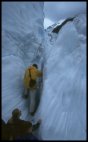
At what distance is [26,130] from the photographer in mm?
4887

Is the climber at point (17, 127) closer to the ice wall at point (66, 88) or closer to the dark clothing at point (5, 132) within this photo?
the dark clothing at point (5, 132)

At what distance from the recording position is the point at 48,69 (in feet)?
19.4

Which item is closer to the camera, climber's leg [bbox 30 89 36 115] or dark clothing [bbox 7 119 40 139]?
dark clothing [bbox 7 119 40 139]

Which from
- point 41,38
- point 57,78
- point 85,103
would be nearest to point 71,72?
point 57,78

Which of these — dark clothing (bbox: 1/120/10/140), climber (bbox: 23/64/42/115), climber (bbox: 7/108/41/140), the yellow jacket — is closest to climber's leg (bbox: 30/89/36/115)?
climber (bbox: 23/64/42/115)

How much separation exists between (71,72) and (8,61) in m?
1.29

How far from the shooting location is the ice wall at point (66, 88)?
5.13m

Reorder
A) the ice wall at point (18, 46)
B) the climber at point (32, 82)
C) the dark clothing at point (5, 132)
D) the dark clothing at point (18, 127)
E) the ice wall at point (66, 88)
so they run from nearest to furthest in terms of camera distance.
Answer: the dark clothing at point (5, 132)
the dark clothing at point (18, 127)
the ice wall at point (66, 88)
the climber at point (32, 82)
the ice wall at point (18, 46)

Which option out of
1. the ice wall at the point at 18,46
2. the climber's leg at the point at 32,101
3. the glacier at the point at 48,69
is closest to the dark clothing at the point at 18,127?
the glacier at the point at 48,69

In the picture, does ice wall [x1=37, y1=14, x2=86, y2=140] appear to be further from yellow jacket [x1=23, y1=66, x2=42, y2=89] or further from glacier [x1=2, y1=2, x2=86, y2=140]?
yellow jacket [x1=23, y1=66, x2=42, y2=89]

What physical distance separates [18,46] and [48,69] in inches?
38.0

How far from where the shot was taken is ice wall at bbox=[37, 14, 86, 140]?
16.8 ft

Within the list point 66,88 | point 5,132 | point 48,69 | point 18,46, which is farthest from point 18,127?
point 18,46

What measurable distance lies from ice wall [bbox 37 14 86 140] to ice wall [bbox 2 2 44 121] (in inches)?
22.2
